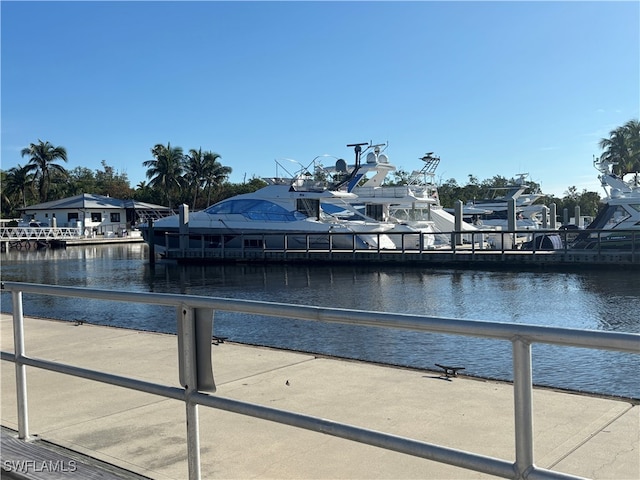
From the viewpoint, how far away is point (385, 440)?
2.45 metres

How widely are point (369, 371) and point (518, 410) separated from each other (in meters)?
4.49

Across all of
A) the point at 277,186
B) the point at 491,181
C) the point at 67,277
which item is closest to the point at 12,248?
the point at 277,186

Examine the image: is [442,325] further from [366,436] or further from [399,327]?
[366,436]

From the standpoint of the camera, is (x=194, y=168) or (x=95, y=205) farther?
(x=194, y=168)

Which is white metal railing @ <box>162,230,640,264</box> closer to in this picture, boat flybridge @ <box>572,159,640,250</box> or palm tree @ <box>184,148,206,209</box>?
boat flybridge @ <box>572,159,640,250</box>

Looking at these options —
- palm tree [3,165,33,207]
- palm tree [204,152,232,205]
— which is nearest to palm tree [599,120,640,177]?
palm tree [204,152,232,205]

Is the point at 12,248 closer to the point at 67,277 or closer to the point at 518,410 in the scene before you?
the point at 67,277

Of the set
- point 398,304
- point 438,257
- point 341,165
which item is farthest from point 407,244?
point 398,304

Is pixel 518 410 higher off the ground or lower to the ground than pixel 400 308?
higher

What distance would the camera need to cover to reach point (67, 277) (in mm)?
27578

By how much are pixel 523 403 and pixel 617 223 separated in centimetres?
2976

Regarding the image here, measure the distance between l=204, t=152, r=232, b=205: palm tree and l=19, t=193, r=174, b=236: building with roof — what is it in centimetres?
1169

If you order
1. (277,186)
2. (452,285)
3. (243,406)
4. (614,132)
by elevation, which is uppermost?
(614,132)

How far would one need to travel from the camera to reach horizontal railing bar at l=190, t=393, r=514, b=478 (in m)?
2.21
